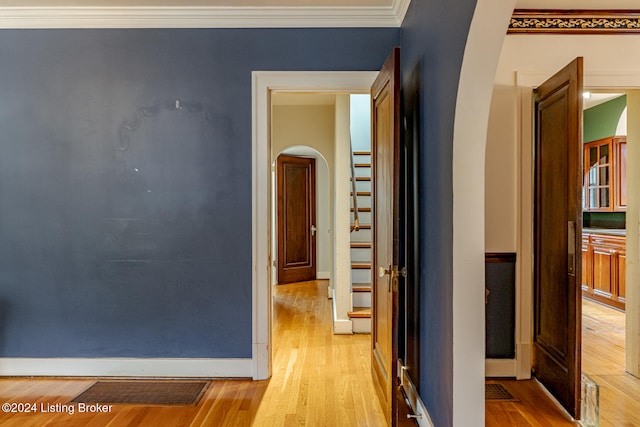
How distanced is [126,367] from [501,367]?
274 cm

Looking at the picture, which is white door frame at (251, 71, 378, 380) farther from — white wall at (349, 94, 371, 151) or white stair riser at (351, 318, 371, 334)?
white wall at (349, 94, 371, 151)

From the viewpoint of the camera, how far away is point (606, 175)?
224 inches

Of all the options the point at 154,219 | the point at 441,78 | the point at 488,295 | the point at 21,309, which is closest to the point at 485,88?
the point at 441,78

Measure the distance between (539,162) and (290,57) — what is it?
194cm

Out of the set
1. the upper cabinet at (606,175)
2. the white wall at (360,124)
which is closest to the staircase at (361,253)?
the white wall at (360,124)

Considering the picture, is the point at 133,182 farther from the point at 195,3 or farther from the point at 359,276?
the point at 359,276

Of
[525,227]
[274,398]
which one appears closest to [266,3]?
[525,227]

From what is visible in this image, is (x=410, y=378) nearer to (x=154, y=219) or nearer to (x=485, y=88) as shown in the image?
(x=485, y=88)

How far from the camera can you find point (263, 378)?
2.87 metres

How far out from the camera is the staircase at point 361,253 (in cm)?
398

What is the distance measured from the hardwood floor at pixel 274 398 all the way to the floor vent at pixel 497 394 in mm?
769

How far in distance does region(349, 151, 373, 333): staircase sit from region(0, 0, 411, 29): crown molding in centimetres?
224

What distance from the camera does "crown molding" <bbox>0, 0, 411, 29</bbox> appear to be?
9.27 feet

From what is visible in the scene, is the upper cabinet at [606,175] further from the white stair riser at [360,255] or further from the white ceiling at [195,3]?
the white ceiling at [195,3]
